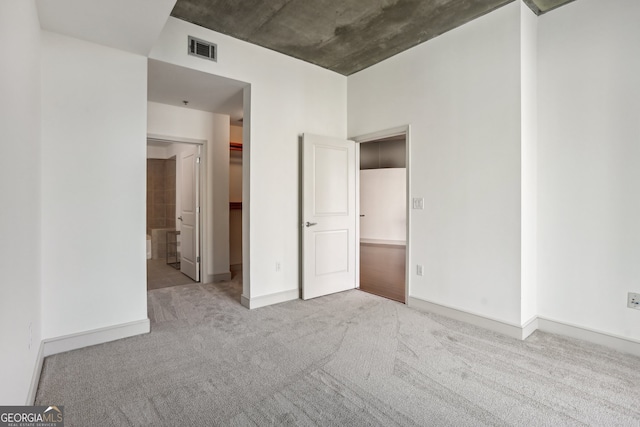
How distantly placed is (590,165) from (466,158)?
37.4 inches

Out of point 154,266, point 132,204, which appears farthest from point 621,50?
point 154,266

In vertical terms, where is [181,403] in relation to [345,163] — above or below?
below

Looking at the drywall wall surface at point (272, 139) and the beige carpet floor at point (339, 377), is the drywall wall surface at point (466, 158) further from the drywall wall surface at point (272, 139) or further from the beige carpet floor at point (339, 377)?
the drywall wall surface at point (272, 139)

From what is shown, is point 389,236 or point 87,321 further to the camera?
point 389,236

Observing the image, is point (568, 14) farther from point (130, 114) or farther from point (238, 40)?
point (130, 114)

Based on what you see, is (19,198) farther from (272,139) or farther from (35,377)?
(272,139)

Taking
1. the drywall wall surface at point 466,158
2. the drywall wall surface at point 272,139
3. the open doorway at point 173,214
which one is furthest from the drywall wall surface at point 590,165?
the open doorway at point 173,214

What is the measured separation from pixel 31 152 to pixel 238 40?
2.27 meters

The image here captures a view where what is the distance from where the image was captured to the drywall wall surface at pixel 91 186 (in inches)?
97.6

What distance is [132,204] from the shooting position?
111 inches

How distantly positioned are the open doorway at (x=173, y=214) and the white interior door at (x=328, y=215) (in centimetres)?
185

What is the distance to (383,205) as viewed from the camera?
→ 845 cm

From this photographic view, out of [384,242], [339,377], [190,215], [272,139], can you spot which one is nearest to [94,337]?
[339,377]

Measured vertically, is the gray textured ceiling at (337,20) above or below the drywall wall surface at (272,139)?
above
